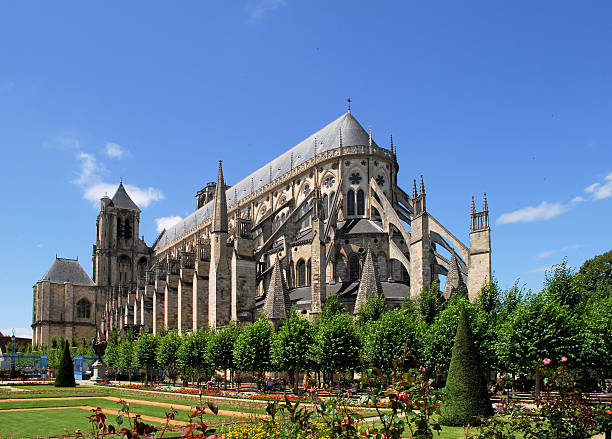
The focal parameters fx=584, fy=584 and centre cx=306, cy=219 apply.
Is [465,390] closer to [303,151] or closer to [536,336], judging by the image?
[536,336]

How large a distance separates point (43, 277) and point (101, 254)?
9.47 meters

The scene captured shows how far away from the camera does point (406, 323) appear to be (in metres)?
29.3

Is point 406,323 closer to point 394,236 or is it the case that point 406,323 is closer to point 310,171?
point 394,236

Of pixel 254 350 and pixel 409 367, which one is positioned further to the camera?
pixel 254 350

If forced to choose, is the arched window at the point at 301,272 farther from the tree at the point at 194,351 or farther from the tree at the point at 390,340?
the tree at the point at 390,340

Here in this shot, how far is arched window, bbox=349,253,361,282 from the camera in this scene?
45.5 m

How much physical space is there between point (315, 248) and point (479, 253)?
1106cm

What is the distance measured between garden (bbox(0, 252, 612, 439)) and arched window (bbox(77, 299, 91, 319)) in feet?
175

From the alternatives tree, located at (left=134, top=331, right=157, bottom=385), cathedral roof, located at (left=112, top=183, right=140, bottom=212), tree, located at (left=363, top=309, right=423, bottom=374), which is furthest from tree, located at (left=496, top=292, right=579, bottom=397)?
cathedral roof, located at (left=112, top=183, right=140, bottom=212)

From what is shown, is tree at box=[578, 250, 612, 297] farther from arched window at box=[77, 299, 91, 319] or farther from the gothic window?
arched window at box=[77, 299, 91, 319]

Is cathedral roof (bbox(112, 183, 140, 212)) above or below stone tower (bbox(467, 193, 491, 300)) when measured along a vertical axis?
above

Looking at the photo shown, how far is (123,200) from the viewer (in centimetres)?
10138

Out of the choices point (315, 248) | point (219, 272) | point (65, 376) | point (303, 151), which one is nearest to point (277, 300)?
point (315, 248)

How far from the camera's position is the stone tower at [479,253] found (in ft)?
120
